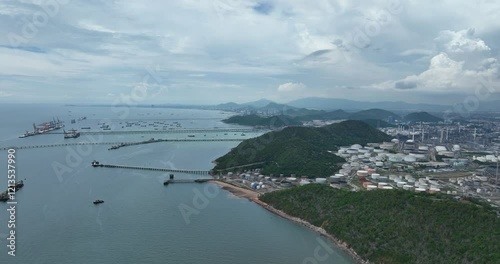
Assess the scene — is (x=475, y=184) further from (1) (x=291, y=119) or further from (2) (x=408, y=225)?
(1) (x=291, y=119)

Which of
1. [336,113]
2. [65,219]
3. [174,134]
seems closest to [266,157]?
[65,219]

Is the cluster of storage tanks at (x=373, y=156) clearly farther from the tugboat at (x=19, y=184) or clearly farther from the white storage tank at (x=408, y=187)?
the tugboat at (x=19, y=184)

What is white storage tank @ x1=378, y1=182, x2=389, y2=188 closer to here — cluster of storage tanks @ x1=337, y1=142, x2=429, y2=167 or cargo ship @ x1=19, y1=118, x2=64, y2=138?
cluster of storage tanks @ x1=337, y1=142, x2=429, y2=167

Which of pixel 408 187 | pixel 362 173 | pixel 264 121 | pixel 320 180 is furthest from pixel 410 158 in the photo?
pixel 264 121

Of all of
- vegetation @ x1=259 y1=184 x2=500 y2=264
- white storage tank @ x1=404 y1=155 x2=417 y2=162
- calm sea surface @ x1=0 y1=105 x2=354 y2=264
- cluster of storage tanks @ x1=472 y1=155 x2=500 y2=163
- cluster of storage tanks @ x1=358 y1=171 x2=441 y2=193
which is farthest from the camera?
white storage tank @ x1=404 y1=155 x2=417 y2=162

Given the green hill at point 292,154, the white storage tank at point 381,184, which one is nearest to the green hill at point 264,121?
the green hill at point 292,154

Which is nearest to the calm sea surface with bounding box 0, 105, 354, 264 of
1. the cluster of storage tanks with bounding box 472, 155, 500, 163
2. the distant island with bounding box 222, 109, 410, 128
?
the cluster of storage tanks with bounding box 472, 155, 500, 163
